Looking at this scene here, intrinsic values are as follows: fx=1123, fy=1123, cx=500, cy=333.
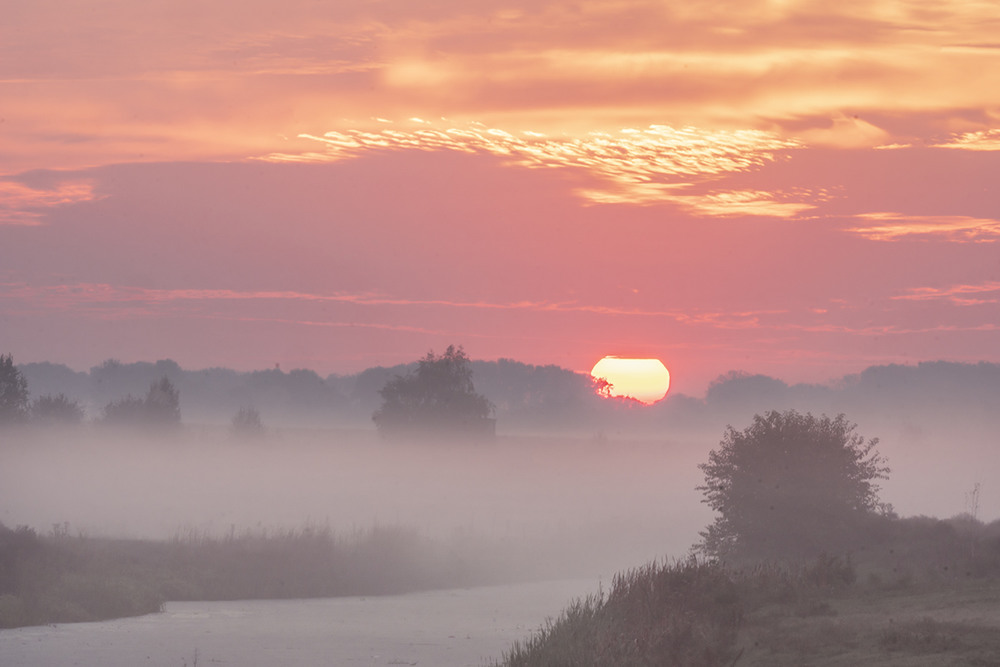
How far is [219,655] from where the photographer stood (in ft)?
136

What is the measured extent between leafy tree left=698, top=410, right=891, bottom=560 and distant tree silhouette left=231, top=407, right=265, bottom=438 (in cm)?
7289

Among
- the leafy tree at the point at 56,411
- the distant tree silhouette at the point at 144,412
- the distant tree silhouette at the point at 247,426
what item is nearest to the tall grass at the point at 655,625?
the distant tree silhouette at the point at 144,412

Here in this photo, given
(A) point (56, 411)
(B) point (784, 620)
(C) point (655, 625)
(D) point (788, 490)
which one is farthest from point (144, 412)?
(B) point (784, 620)

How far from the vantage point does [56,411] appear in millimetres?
110562

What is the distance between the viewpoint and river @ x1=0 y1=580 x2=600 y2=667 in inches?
1598

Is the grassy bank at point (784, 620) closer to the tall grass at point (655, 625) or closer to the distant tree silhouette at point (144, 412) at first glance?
the tall grass at point (655, 625)

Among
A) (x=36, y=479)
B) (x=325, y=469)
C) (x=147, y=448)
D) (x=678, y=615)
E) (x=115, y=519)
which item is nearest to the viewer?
(x=678, y=615)

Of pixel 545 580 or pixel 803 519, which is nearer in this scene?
pixel 803 519

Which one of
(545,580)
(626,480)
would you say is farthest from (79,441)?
(626,480)

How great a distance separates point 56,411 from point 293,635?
239ft

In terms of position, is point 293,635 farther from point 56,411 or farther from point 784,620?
point 56,411

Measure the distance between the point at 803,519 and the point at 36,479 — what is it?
61.0 meters

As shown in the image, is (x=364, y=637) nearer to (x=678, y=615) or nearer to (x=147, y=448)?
(x=678, y=615)

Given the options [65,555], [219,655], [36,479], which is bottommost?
[219,655]
